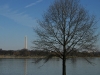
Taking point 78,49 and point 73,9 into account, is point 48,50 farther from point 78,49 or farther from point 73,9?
point 73,9

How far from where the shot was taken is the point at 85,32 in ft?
56.5

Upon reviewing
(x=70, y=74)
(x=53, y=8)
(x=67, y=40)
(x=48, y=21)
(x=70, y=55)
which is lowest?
(x=70, y=74)

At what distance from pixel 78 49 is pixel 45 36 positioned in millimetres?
2975

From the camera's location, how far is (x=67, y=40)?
17.3 meters

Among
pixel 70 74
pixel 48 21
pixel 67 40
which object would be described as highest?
pixel 48 21

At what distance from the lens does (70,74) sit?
29016mm

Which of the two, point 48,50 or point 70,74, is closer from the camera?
point 48,50

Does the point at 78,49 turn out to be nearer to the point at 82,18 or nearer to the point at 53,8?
the point at 82,18

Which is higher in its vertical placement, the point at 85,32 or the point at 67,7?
the point at 67,7

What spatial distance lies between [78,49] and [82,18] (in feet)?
8.52

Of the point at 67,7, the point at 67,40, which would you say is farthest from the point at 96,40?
the point at 67,7

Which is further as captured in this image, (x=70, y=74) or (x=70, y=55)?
(x=70, y=74)

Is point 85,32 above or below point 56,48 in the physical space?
above

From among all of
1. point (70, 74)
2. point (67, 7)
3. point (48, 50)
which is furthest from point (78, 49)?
point (70, 74)
